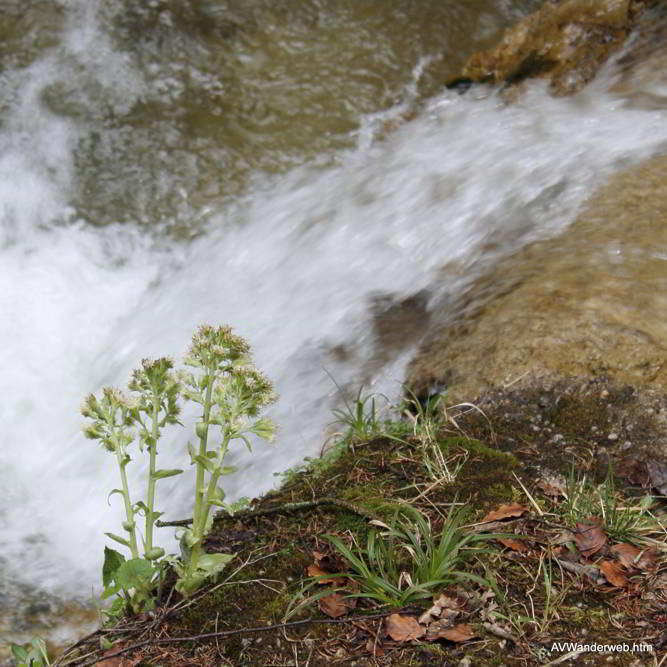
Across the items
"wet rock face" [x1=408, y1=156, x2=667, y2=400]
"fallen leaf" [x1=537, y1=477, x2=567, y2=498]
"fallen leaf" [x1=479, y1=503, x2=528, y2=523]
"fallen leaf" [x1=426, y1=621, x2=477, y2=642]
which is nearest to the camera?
"fallen leaf" [x1=426, y1=621, x2=477, y2=642]

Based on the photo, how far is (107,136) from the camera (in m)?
7.84

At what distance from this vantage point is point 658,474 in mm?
2916

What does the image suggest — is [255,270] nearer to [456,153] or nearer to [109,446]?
[456,153]

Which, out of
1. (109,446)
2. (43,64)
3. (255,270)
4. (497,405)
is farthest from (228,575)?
(43,64)

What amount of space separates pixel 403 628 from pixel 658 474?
1.17 m

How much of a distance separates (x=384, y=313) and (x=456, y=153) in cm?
260

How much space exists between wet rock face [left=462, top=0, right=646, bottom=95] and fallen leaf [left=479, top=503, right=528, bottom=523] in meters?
5.40

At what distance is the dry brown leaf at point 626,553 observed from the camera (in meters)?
2.56

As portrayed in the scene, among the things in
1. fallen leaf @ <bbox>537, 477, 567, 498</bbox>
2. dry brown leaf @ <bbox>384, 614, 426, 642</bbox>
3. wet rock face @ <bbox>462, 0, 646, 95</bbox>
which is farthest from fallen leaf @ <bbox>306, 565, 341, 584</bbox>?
wet rock face @ <bbox>462, 0, 646, 95</bbox>

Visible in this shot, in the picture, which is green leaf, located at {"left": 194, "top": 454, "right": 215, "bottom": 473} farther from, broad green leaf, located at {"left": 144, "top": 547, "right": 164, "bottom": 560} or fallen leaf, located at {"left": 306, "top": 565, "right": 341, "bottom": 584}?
fallen leaf, located at {"left": 306, "top": 565, "right": 341, "bottom": 584}

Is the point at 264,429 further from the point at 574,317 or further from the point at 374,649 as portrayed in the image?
the point at 574,317

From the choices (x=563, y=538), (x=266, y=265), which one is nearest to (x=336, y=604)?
(x=563, y=538)

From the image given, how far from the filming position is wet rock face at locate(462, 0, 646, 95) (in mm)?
7379

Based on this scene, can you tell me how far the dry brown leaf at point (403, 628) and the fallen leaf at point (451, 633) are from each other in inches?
1.1
